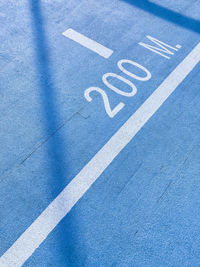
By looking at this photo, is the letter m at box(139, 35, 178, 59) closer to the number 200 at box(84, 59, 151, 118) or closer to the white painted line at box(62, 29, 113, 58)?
the number 200 at box(84, 59, 151, 118)

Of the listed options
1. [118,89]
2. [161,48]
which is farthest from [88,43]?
[161,48]

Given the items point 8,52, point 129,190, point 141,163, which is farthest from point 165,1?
point 129,190

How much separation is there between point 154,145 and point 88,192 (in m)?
1.37

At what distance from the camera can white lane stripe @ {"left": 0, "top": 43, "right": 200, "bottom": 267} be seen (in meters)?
3.80

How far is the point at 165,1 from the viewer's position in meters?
7.48

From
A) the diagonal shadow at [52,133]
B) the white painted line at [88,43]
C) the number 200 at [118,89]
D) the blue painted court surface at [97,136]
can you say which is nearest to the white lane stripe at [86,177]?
the blue painted court surface at [97,136]

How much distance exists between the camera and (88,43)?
20.6ft

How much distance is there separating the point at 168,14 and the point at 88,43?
2295mm

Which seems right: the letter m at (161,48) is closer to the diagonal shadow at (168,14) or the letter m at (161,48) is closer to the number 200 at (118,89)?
the number 200 at (118,89)

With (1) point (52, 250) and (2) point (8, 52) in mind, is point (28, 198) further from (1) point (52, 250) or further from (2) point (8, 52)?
(2) point (8, 52)

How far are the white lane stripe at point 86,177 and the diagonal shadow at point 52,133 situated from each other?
0.16 meters

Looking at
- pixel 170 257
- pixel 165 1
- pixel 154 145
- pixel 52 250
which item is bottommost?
pixel 52 250

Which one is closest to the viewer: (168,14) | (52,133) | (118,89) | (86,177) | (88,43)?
(86,177)

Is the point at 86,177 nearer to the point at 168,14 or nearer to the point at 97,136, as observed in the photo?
the point at 97,136
